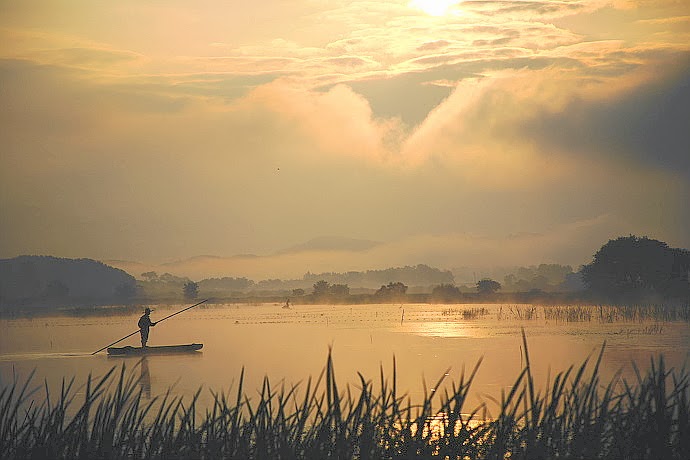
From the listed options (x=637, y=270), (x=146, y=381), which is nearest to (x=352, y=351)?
(x=146, y=381)

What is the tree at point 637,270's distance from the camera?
4784 cm

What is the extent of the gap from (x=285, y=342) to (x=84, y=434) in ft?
79.1

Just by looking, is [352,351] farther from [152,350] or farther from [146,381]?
[146,381]

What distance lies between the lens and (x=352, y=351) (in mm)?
25891

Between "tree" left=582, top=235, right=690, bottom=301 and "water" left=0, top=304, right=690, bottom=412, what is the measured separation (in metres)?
9.76

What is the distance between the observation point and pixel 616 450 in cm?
663

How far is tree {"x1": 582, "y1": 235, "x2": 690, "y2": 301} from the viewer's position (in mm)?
47844

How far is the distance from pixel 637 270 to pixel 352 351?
26806 millimetres

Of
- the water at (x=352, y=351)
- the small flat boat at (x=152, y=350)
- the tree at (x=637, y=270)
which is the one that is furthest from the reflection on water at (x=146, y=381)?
the tree at (x=637, y=270)

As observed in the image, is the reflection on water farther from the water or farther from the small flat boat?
the small flat boat

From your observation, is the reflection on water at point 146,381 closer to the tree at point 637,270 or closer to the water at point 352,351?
the water at point 352,351

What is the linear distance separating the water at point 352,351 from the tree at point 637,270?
976 centimetres

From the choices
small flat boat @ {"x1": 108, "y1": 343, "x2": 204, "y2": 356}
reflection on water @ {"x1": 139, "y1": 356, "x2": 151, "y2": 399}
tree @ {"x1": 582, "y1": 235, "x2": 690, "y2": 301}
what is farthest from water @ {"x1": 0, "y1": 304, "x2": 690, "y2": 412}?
tree @ {"x1": 582, "y1": 235, "x2": 690, "y2": 301}

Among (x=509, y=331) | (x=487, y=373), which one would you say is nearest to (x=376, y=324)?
(x=509, y=331)
